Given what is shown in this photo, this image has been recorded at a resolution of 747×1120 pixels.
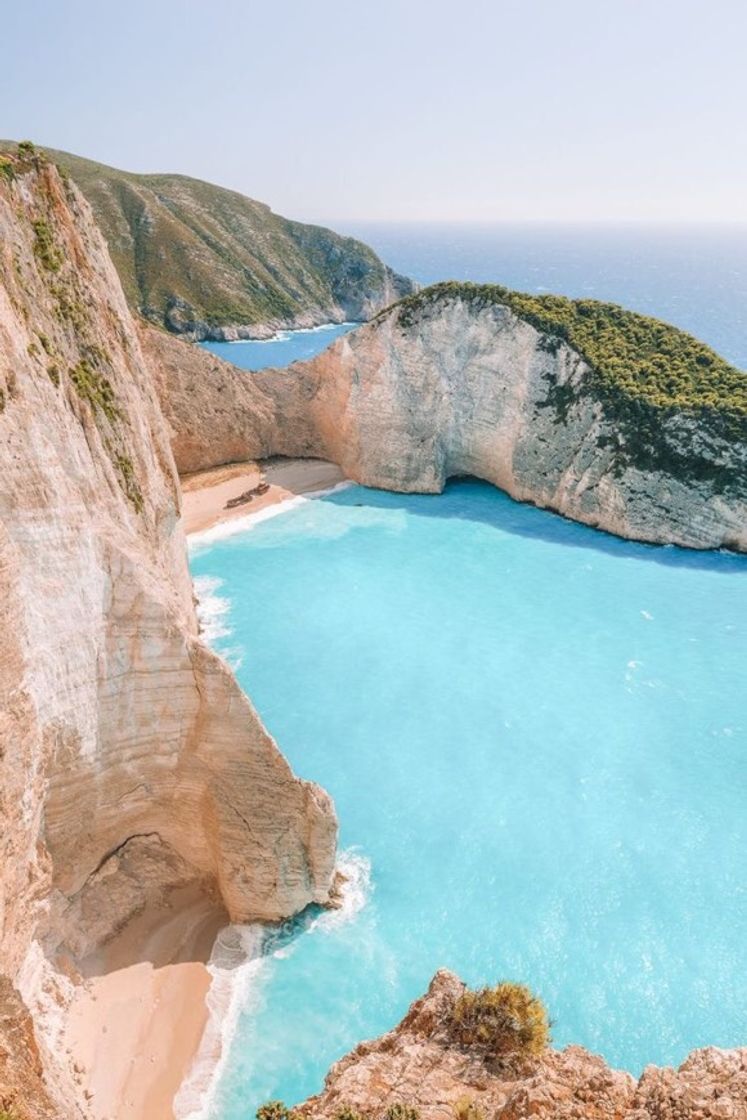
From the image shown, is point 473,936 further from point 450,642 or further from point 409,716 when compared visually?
point 450,642

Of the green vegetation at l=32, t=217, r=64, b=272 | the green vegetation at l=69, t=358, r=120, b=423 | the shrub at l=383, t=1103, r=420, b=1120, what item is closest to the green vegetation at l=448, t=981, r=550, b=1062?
the shrub at l=383, t=1103, r=420, b=1120

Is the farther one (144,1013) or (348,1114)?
(144,1013)

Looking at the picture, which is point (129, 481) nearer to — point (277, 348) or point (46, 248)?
point (46, 248)

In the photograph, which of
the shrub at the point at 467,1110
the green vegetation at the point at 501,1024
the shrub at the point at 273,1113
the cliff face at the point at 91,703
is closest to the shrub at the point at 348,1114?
the shrub at the point at 273,1113

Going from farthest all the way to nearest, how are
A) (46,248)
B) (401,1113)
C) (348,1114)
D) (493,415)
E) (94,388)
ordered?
(493,415)
(46,248)
(94,388)
(348,1114)
(401,1113)

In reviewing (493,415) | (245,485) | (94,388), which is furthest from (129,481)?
(493,415)

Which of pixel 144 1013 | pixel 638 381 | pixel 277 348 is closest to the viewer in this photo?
pixel 144 1013
